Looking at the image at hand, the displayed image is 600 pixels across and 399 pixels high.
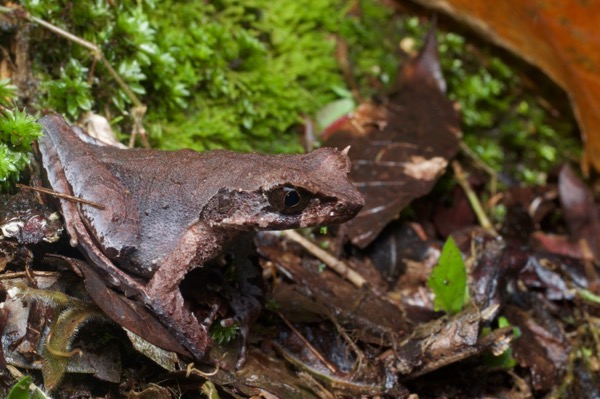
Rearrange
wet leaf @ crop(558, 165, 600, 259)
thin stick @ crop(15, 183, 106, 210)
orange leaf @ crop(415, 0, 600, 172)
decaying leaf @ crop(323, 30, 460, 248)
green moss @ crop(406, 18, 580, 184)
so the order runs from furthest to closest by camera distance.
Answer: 1. green moss @ crop(406, 18, 580, 184)
2. orange leaf @ crop(415, 0, 600, 172)
3. wet leaf @ crop(558, 165, 600, 259)
4. decaying leaf @ crop(323, 30, 460, 248)
5. thin stick @ crop(15, 183, 106, 210)

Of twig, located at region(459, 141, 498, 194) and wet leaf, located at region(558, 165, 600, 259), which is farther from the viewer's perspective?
twig, located at region(459, 141, 498, 194)

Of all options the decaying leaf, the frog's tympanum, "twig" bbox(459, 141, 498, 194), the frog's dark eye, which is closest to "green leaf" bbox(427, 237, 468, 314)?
the decaying leaf

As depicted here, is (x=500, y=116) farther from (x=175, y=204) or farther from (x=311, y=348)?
(x=175, y=204)

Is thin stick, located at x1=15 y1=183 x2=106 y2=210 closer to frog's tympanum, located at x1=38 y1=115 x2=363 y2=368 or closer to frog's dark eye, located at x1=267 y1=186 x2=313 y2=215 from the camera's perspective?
frog's tympanum, located at x1=38 y1=115 x2=363 y2=368

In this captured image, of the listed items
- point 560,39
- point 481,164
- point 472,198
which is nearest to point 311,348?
point 472,198

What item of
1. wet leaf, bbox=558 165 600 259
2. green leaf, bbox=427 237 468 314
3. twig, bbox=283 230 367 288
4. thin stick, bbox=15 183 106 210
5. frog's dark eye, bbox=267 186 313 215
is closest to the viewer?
frog's dark eye, bbox=267 186 313 215

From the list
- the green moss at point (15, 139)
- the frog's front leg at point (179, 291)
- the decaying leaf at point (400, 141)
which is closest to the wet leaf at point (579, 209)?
the decaying leaf at point (400, 141)
